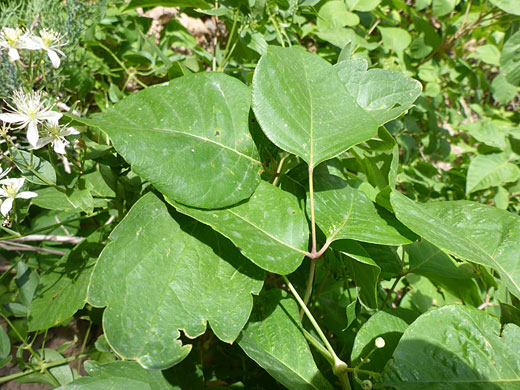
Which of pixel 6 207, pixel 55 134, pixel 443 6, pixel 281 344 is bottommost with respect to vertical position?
pixel 281 344

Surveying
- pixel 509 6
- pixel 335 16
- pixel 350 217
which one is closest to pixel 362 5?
pixel 335 16

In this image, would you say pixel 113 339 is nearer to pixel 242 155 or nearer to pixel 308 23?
pixel 242 155

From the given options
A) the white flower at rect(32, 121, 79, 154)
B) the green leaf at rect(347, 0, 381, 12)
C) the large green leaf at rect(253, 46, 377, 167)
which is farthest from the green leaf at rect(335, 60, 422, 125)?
the green leaf at rect(347, 0, 381, 12)

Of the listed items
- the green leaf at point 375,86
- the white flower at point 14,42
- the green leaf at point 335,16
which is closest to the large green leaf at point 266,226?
the green leaf at point 375,86

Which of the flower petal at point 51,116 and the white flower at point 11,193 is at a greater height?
the flower petal at point 51,116

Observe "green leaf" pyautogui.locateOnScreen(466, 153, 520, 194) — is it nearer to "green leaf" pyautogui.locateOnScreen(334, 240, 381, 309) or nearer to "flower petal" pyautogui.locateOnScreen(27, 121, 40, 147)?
"green leaf" pyautogui.locateOnScreen(334, 240, 381, 309)

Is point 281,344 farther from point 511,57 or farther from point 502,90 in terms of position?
point 502,90

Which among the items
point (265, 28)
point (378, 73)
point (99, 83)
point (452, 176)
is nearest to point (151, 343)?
point (378, 73)

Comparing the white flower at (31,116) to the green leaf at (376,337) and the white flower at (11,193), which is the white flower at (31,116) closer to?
the white flower at (11,193)
